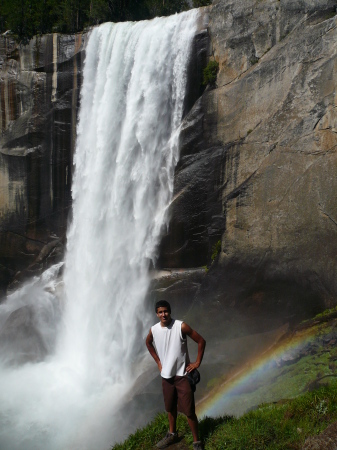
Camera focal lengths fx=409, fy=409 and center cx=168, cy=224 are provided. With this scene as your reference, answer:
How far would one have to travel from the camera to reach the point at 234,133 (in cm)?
1179

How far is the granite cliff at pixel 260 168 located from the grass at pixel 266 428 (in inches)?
199

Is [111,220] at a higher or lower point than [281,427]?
lower

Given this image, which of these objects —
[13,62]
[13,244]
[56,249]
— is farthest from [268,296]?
[13,62]

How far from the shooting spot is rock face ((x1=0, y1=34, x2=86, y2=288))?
1543 centimetres

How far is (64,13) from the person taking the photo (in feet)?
64.3

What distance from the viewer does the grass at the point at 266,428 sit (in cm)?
455

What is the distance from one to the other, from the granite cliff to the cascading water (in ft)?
2.55

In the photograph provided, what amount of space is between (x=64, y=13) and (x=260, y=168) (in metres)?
14.2

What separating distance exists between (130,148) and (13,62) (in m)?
6.69

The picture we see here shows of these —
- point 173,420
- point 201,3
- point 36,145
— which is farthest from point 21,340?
point 201,3

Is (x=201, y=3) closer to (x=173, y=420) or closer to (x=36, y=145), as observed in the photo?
(x=36, y=145)

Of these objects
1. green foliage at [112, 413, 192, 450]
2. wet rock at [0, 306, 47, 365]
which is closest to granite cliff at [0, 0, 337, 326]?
wet rock at [0, 306, 47, 365]

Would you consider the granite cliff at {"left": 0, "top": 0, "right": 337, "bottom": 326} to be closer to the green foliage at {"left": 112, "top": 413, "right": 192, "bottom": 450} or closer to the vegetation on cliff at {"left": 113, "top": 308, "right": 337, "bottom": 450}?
the vegetation on cliff at {"left": 113, "top": 308, "right": 337, "bottom": 450}

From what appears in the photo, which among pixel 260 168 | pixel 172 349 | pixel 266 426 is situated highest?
pixel 260 168
